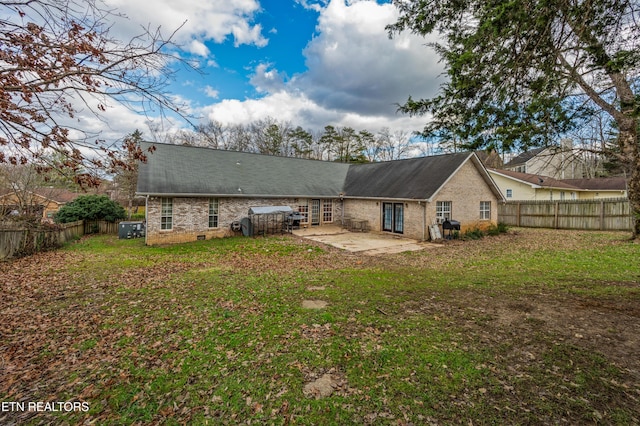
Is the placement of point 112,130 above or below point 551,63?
below

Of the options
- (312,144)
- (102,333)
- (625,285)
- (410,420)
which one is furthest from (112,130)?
(312,144)

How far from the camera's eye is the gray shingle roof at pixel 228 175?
48.5 feet

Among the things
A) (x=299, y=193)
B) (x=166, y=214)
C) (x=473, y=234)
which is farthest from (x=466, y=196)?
(x=166, y=214)

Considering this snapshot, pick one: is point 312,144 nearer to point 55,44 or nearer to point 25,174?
point 25,174

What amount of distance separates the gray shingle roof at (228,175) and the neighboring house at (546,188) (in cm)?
1672

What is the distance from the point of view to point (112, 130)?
3441mm

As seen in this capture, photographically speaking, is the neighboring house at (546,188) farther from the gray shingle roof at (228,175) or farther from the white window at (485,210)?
the gray shingle roof at (228,175)

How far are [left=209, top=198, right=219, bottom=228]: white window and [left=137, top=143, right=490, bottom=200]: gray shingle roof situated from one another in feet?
1.94

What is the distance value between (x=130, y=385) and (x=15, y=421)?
1002mm

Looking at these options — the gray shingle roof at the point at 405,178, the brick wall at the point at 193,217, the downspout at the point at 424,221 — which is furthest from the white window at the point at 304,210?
the downspout at the point at 424,221

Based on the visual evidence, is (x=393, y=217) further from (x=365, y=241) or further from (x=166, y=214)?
(x=166, y=214)

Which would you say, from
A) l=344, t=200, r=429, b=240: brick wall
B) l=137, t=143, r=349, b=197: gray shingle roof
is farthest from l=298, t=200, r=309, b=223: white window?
l=344, t=200, r=429, b=240: brick wall

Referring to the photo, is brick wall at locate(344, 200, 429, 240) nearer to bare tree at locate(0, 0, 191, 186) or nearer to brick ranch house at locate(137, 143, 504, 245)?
brick ranch house at locate(137, 143, 504, 245)

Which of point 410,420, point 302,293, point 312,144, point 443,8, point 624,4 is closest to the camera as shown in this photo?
point 410,420
